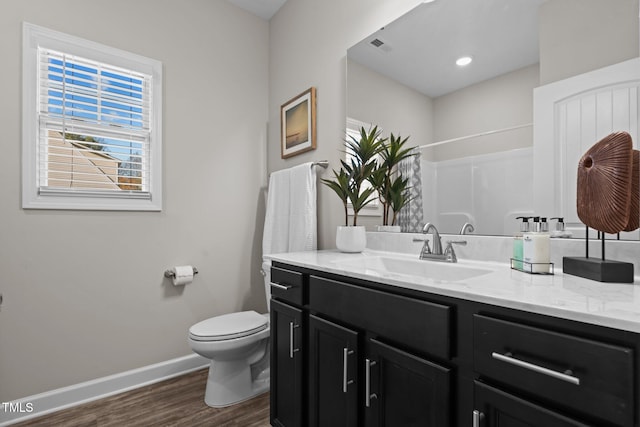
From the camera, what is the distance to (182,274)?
7.06 ft

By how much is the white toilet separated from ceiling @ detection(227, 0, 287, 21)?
2326mm

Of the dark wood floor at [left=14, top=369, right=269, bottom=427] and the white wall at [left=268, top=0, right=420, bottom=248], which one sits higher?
the white wall at [left=268, top=0, right=420, bottom=248]

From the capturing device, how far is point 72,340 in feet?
6.07

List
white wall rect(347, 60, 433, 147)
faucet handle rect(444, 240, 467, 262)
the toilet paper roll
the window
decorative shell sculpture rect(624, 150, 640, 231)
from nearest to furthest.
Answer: decorative shell sculpture rect(624, 150, 640, 231) → faucet handle rect(444, 240, 467, 262) → white wall rect(347, 60, 433, 147) → the window → the toilet paper roll

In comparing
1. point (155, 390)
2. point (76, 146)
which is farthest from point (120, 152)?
point (155, 390)

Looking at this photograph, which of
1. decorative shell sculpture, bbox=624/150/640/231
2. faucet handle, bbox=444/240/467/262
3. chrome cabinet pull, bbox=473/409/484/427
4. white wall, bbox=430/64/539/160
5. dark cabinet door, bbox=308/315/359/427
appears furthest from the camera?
faucet handle, bbox=444/240/467/262

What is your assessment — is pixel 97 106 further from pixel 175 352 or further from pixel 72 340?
pixel 175 352

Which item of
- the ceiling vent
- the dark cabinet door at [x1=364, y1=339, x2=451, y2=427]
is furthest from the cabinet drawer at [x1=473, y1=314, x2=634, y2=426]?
the ceiling vent

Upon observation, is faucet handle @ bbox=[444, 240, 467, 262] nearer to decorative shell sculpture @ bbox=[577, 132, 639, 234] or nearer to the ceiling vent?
decorative shell sculpture @ bbox=[577, 132, 639, 234]

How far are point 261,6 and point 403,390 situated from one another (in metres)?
2.75

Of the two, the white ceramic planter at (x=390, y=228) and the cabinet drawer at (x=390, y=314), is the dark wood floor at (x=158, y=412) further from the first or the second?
the white ceramic planter at (x=390, y=228)

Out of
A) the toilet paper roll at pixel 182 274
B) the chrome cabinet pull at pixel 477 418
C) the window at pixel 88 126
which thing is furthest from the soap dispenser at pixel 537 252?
the window at pixel 88 126

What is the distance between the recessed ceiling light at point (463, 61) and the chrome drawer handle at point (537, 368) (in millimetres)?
1216

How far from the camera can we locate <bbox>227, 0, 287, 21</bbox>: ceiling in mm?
2453
